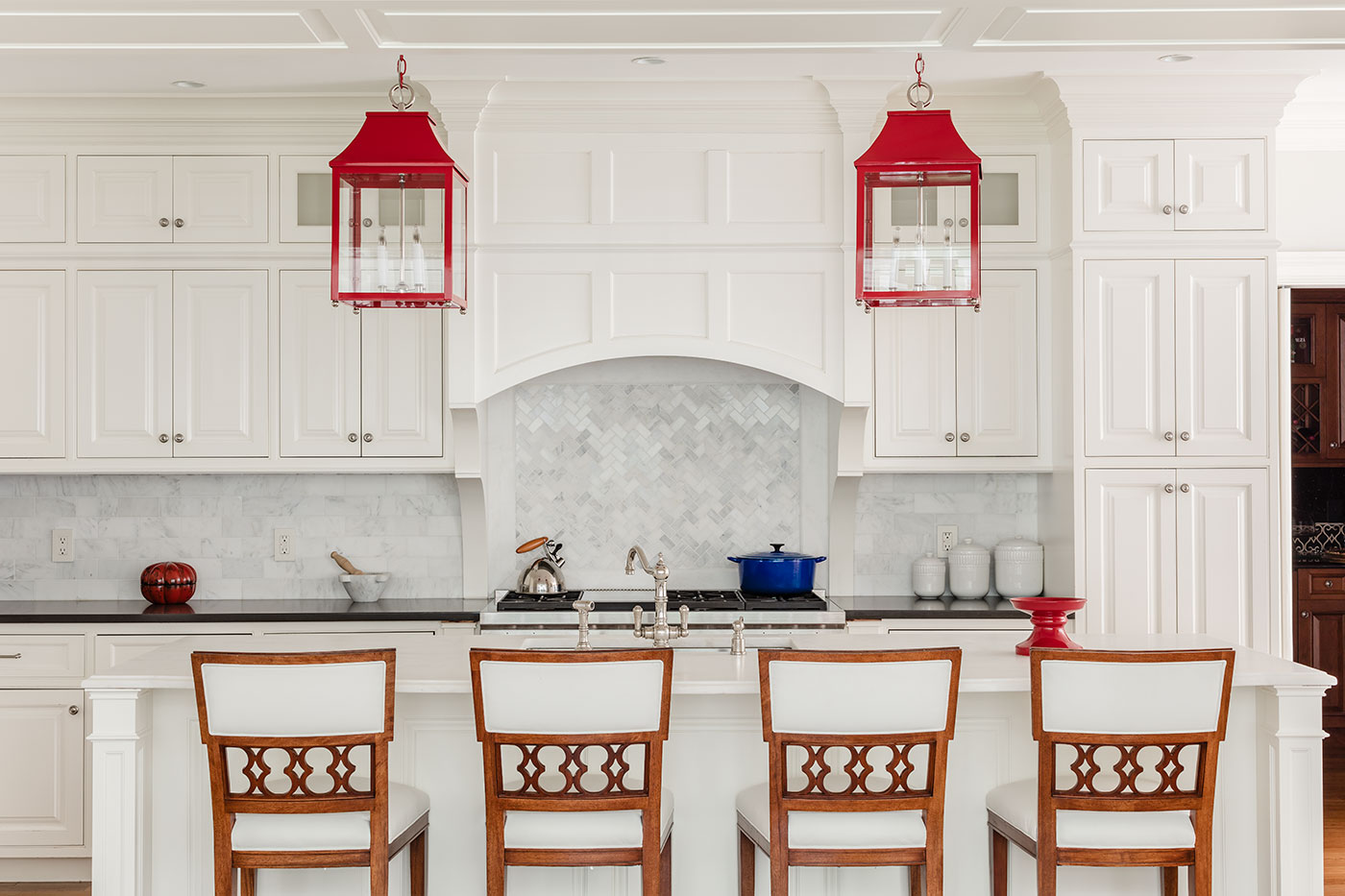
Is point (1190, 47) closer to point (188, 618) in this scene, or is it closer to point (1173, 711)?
point (1173, 711)

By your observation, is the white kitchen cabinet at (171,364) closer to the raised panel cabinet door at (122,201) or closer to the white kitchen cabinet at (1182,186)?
the raised panel cabinet door at (122,201)

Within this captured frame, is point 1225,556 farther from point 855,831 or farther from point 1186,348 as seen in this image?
point 855,831

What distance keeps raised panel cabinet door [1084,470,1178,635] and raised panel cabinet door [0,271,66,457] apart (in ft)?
12.8

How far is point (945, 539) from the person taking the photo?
459 centimetres

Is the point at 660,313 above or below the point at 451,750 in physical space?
above

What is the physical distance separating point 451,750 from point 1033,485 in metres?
2.78

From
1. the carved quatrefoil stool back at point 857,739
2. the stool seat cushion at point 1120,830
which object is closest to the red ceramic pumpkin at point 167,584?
the carved quatrefoil stool back at point 857,739

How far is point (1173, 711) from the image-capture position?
7.77ft

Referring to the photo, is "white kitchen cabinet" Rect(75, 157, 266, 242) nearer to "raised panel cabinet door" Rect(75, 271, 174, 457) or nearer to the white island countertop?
"raised panel cabinet door" Rect(75, 271, 174, 457)

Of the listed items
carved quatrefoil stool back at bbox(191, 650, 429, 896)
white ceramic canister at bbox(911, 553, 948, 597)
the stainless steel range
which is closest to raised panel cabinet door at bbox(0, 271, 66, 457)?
the stainless steel range

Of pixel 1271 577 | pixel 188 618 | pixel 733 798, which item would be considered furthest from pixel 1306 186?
pixel 188 618

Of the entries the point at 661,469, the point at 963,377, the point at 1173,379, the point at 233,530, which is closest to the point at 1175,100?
the point at 1173,379

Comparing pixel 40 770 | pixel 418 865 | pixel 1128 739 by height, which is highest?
pixel 1128 739

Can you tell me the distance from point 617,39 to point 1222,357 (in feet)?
8.14
